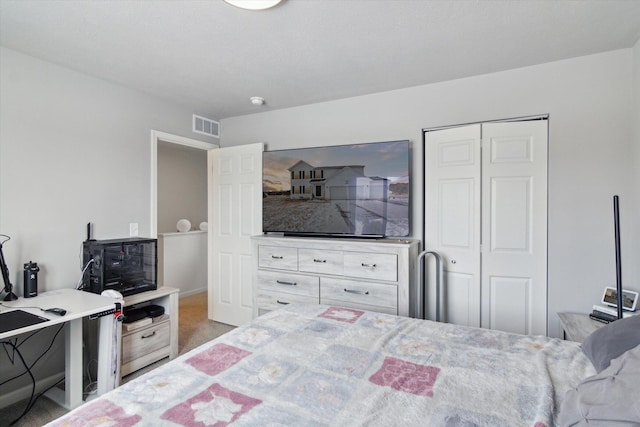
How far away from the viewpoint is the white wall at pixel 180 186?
17.0 feet

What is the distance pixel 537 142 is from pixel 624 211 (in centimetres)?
75

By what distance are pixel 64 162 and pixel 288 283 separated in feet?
6.80

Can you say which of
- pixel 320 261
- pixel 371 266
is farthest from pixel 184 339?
pixel 371 266

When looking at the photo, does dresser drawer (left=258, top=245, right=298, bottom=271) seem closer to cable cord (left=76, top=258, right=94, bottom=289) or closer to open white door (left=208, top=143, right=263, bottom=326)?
open white door (left=208, top=143, right=263, bottom=326)

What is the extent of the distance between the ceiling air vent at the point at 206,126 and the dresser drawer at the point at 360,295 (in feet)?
7.54

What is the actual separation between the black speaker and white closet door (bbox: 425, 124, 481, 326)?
3008 millimetres

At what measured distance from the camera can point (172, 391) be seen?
42.1 inches

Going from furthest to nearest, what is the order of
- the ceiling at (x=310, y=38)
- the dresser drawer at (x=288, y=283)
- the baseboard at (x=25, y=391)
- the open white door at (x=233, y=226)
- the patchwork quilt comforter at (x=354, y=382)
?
the open white door at (x=233, y=226) < the dresser drawer at (x=288, y=283) < the baseboard at (x=25, y=391) < the ceiling at (x=310, y=38) < the patchwork quilt comforter at (x=354, y=382)

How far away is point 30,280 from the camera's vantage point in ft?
7.26

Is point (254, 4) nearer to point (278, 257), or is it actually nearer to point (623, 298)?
point (278, 257)

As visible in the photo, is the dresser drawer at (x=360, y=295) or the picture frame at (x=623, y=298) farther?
the dresser drawer at (x=360, y=295)

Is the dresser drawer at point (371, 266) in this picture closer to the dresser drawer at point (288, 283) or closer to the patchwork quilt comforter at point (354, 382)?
the dresser drawer at point (288, 283)

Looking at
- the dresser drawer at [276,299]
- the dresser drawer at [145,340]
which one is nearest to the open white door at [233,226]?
the dresser drawer at [276,299]

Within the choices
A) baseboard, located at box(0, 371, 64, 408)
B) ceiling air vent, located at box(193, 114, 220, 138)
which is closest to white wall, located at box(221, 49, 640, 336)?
ceiling air vent, located at box(193, 114, 220, 138)
